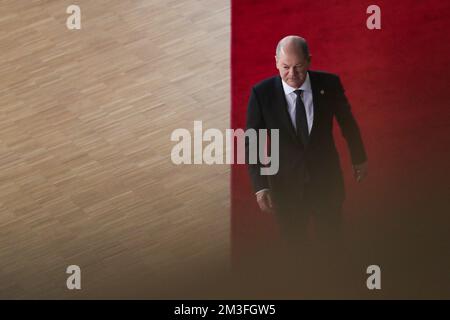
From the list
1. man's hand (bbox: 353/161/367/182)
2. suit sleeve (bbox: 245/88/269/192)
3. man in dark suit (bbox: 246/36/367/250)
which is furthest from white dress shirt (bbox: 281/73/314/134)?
man's hand (bbox: 353/161/367/182)

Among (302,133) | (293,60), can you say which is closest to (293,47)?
(293,60)

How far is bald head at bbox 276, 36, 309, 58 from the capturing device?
5234 millimetres

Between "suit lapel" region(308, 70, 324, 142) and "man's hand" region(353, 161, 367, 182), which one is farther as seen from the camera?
"man's hand" region(353, 161, 367, 182)

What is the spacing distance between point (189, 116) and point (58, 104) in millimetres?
544

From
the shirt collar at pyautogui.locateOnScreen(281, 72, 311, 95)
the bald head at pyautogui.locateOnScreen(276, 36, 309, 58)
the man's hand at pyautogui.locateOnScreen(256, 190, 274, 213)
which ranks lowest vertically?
the man's hand at pyautogui.locateOnScreen(256, 190, 274, 213)

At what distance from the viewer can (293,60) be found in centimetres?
523

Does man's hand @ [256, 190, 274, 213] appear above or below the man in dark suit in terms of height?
below

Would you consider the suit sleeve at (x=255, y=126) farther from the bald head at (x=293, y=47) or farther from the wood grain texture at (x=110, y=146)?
the wood grain texture at (x=110, y=146)

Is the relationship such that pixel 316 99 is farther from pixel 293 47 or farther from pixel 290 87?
pixel 293 47

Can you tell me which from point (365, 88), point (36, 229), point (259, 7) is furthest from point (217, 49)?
point (36, 229)

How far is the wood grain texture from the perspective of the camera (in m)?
5.46

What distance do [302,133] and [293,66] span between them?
25 centimetres

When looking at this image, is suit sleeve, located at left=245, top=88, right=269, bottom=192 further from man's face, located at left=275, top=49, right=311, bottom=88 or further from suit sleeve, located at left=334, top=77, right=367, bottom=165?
suit sleeve, located at left=334, top=77, right=367, bottom=165

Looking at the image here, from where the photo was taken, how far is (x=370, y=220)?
546 cm
